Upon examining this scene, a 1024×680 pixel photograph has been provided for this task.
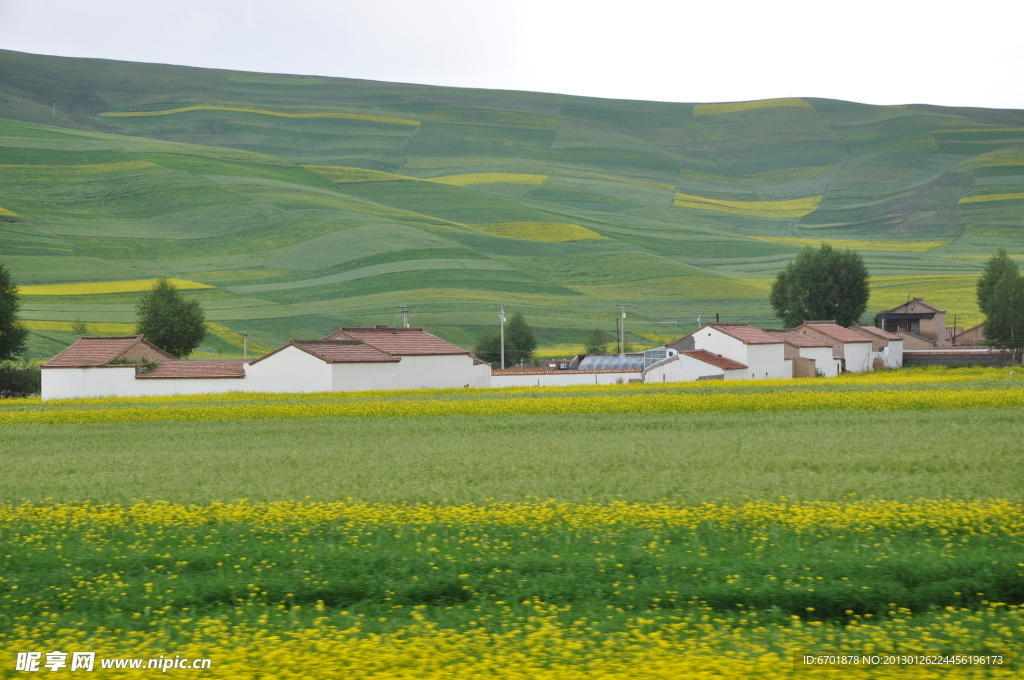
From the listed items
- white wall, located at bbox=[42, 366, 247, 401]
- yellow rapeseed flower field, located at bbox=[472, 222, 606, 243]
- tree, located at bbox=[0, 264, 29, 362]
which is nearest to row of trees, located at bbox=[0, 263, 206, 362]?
tree, located at bbox=[0, 264, 29, 362]

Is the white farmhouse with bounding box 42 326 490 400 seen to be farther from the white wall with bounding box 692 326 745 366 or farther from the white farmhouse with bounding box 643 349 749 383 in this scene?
the white wall with bounding box 692 326 745 366

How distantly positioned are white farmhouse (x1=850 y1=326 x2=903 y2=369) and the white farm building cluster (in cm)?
1225

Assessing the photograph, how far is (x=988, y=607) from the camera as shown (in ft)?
38.2

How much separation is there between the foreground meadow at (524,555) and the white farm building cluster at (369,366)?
93.5ft

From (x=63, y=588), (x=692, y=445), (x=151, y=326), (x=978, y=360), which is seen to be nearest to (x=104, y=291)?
(x=151, y=326)

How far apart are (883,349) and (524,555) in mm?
90425

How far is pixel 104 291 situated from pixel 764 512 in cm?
12536

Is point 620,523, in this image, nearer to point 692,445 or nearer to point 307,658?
point 307,658

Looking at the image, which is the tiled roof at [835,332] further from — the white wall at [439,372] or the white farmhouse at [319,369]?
the white farmhouse at [319,369]

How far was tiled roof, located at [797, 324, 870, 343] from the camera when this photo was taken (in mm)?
90294

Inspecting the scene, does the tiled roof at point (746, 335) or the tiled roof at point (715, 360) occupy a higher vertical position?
the tiled roof at point (746, 335)

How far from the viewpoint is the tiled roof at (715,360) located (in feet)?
239

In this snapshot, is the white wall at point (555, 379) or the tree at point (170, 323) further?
the tree at point (170, 323)

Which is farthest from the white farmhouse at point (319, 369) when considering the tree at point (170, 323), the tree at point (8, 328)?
the tree at point (170, 323)
